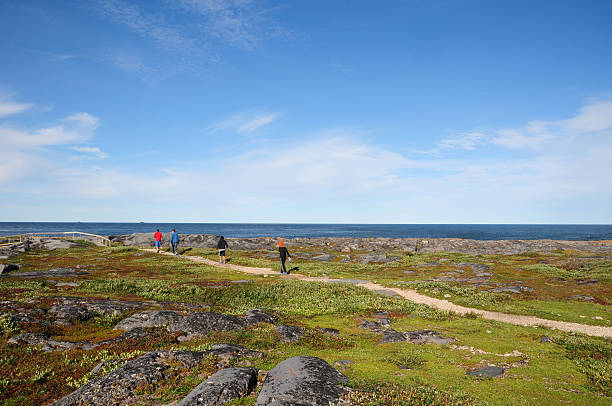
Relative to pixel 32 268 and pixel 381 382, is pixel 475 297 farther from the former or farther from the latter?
pixel 32 268

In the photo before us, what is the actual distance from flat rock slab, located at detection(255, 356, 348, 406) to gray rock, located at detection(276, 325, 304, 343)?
20.7 feet

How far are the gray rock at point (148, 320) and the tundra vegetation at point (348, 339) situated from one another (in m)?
0.59

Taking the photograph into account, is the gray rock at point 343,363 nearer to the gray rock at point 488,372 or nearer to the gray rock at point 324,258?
the gray rock at point 488,372

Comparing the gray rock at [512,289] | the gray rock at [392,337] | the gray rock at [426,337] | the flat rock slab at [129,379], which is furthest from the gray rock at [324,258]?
the flat rock slab at [129,379]

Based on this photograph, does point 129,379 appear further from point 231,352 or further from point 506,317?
point 506,317

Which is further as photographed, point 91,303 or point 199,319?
point 91,303

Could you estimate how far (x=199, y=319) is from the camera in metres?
18.9

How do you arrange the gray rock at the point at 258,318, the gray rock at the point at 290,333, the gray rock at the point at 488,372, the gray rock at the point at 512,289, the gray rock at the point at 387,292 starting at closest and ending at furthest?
the gray rock at the point at 488,372 < the gray rock at the point at 290,333 < the gray rock at the point at 258,318 < the gray rock at the point at 387,292 < the gray rock at the point at 512,289

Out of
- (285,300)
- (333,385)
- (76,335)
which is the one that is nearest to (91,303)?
(76,335)

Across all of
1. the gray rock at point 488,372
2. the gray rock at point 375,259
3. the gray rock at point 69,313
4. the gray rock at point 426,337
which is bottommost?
the gray rock at point 375,259

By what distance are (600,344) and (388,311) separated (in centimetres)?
1289

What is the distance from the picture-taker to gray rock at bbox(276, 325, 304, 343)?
1772cm

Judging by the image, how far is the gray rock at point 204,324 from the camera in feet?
58.9

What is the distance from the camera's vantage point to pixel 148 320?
18.6 m
